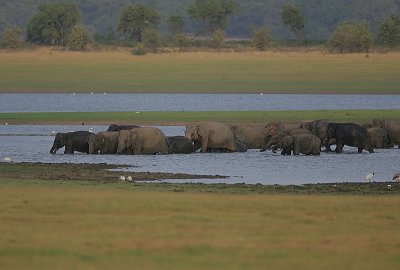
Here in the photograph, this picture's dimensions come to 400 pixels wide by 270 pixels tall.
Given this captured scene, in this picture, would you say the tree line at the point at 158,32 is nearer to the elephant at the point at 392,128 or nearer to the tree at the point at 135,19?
the tree at the point at 135,19

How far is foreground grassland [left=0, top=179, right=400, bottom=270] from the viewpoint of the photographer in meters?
12.4

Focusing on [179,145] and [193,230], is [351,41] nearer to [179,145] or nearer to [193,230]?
[179,145]

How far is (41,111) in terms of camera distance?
155ft

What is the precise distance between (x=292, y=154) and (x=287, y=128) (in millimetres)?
2591

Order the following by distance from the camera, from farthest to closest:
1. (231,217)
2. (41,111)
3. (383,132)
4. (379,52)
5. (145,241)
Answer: (379,52) → (41,111) → (383,132) → (231,217) → (145,241)

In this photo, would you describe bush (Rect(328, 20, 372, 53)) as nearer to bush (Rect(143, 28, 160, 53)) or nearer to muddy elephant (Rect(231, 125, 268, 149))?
bush (Rect(143, 28, 160, 53))

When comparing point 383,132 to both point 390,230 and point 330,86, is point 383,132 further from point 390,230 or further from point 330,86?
point 330,86

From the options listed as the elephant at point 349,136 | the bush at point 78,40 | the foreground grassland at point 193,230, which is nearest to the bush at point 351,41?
the bush at point 78,40

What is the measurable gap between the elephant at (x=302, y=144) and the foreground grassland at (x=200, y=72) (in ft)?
83.2

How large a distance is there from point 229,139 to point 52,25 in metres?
59.9

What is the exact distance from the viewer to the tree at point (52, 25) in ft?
292

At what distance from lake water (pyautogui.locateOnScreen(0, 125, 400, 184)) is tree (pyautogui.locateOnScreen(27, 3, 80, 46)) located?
54.2 meters

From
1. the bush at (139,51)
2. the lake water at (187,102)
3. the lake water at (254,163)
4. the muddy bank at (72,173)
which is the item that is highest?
the bush at (139,51)

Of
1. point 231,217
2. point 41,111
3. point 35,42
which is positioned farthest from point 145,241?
point 35,42
